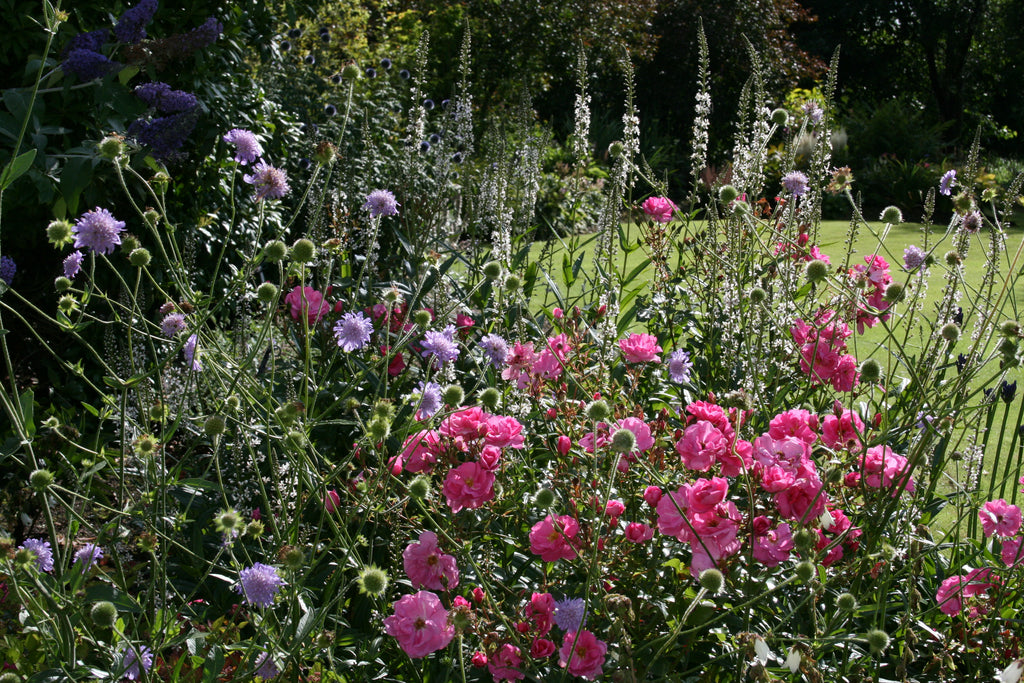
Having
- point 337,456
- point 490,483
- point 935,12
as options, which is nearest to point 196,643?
point 490,483

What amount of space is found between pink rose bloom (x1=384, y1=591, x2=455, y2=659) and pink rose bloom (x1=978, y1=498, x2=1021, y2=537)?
124 centimetres

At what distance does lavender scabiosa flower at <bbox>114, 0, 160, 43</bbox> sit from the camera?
8.66ft

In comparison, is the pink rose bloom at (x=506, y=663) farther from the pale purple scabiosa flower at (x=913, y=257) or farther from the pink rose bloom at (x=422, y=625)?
the pale purple scabiosa flower at (x=913, y=257)

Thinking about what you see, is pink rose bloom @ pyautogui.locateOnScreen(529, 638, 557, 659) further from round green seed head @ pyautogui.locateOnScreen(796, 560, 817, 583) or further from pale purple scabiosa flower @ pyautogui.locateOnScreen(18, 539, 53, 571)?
pale purple scabiosa flower @ pyautogui.locateOnScreen(18, 539, 53, 571)

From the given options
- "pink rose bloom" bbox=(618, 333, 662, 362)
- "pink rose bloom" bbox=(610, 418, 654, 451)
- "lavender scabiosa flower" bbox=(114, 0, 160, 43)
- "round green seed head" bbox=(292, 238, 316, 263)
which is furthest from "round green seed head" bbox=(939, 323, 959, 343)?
"lavender scabiosa flower" bbox=(114, 0, 160, 43)

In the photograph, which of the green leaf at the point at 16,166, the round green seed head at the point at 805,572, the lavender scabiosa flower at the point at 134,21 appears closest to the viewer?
the round green seed head at the point at 805,572

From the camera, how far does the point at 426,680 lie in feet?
5.33

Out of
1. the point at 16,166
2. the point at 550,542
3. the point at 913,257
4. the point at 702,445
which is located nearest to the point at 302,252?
the point at 16,166

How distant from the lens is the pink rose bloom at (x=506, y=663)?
1468 millimetres

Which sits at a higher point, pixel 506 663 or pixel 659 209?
pixel 659 209

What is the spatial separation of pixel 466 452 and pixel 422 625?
407 millimetres

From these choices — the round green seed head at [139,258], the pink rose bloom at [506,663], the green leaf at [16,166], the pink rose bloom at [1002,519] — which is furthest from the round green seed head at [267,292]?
the pink rose bloom at [1002,519]

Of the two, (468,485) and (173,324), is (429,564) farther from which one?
(173,324)

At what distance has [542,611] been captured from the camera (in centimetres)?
152
